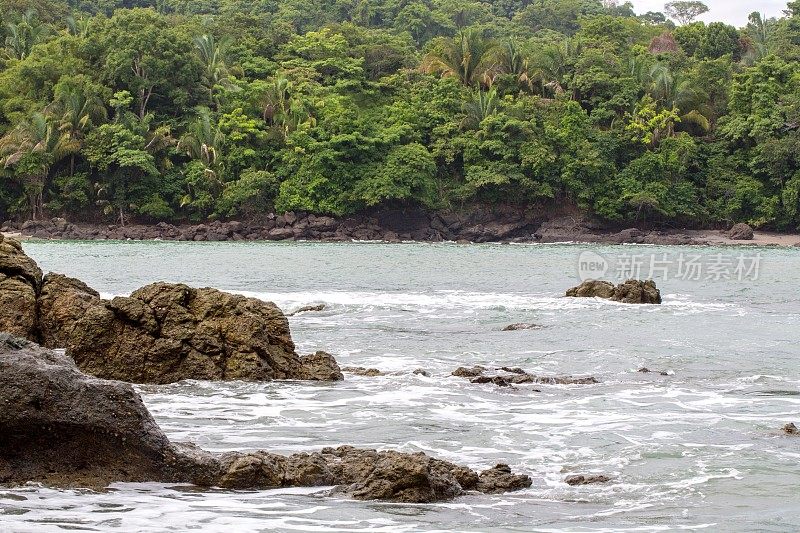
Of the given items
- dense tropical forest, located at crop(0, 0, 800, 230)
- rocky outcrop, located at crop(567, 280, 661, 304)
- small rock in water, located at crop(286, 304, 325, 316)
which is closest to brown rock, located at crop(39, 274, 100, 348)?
small rock in water, located at crop(286, 304, 325, 316)

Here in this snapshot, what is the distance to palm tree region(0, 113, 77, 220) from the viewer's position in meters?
56.5

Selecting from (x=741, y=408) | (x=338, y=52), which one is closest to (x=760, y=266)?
(x=741, y=408)

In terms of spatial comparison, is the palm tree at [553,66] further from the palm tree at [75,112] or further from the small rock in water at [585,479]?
the small rock in water at [585,479]

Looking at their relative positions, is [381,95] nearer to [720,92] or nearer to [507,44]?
[507,44]

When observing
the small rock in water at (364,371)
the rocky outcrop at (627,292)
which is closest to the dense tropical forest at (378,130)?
the rocky outcrop at (627,292)

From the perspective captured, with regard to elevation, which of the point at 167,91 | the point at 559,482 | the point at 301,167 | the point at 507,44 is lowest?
the point at 559,482

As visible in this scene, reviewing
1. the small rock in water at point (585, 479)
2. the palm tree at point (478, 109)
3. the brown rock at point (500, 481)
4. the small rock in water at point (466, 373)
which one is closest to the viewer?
the brown rock at point (500, 481)

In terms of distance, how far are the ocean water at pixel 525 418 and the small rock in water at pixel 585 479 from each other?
7 cm

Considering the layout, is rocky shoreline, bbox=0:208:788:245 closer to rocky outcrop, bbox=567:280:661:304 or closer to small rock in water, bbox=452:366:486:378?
rocky outcrop, bbox=567:280:661:304

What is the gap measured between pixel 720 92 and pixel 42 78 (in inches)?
1622

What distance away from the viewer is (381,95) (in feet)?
219

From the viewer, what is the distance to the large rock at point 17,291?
424 inches

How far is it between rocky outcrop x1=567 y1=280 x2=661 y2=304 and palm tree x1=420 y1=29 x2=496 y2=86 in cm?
4454

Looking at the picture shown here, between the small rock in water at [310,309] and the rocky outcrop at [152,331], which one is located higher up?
the rocky outcrop at [152,331]
